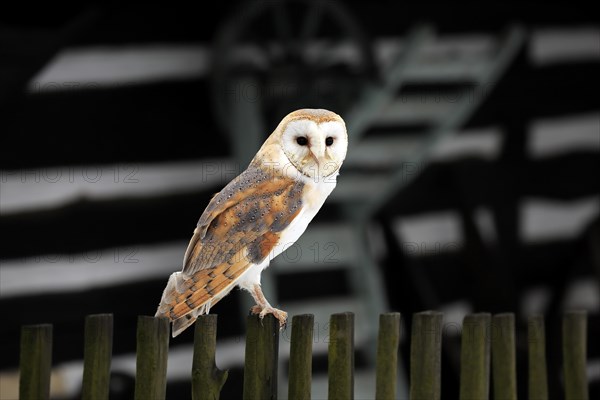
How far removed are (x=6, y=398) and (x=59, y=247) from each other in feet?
2.46

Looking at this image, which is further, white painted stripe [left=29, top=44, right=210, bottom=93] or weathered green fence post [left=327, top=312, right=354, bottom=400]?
white painted stripe [left=29, top=44, right=210, bottom=93]

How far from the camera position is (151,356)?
2732 millimetres

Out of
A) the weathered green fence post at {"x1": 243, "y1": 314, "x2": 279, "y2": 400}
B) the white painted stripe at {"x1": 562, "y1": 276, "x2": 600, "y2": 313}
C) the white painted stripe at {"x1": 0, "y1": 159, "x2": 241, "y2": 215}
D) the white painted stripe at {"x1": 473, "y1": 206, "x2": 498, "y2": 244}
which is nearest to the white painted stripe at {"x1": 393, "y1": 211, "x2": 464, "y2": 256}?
the white painted stripe at {"x1": 473, "y1": 206, "x2": 498, "y2": 244}

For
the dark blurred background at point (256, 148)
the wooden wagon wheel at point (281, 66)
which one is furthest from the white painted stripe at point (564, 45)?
the wooden wagon wheel at point (281, 66)

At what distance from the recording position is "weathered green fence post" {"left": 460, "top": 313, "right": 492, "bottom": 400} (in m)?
3.12

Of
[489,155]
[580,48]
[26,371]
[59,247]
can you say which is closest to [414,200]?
[489,155]

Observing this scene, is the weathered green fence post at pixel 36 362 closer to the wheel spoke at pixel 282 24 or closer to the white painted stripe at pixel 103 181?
the white painted stripe at pixel 103 181

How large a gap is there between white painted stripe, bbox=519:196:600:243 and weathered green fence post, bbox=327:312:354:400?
166 inches

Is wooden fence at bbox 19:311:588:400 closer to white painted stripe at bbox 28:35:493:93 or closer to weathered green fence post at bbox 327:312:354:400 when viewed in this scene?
weathered green fence post at bbox 327:312:354:400

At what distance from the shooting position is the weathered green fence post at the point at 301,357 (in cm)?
285

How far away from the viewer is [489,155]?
671 cm

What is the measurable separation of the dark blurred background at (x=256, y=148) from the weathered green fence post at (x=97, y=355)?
221 centimetres

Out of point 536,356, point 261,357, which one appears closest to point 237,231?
point 261,357

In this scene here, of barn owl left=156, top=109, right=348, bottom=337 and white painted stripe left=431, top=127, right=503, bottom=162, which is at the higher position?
white painted stripe left=431, top=127, right=503, bottom=162
